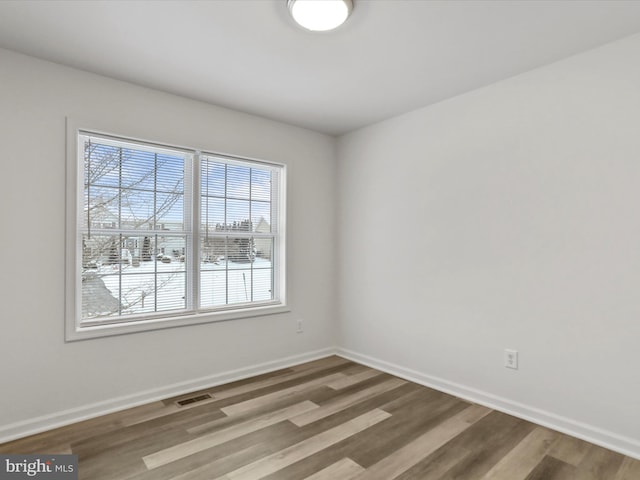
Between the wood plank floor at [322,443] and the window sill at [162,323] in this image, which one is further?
the window sill at [162,323]

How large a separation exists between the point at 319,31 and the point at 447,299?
233 cm

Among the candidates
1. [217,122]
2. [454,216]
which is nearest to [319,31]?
[217,122]

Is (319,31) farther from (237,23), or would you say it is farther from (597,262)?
(597,262)

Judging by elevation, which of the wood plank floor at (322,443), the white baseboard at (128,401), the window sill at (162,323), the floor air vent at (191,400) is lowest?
the wood plank floor at (322,443)

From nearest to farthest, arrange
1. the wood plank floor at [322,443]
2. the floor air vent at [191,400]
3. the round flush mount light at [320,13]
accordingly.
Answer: the round flush mount light at [320,13] < the wood plank floor at [322,443] < the floor air vent at [191,400]

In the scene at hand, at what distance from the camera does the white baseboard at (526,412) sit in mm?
2275

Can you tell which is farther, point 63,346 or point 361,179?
point 361,179

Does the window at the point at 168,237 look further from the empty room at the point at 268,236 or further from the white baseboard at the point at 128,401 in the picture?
the white baseboard at the point at 128,401

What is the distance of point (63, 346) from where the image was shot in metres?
2.59

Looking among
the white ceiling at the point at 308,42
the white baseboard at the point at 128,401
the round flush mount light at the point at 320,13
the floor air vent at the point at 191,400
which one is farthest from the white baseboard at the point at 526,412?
the round flush mount light at the point at 320,13

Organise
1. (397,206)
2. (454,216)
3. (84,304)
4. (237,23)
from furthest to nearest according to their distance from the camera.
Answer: (397,206), (454,216), (84,304), (237,23)

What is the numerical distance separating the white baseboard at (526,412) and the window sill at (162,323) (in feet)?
4.26

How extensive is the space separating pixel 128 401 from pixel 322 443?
1.58 metres

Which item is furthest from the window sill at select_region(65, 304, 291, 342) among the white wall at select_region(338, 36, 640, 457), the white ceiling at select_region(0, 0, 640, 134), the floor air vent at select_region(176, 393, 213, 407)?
the white ceiling at select_region(0, 0, 640, 134)
